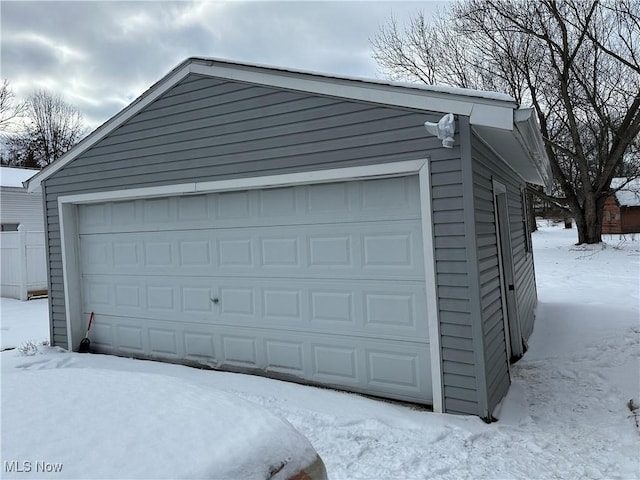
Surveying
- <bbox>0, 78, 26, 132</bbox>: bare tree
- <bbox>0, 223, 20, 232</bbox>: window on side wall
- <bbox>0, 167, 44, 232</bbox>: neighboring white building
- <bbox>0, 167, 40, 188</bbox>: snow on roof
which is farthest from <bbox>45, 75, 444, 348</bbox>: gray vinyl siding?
<bbox>0, 78, 26, 132</bbox>: bare tree

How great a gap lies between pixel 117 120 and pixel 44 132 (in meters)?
26.3

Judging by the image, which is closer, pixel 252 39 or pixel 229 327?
pixel 229 327

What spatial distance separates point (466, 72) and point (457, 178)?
1689 centimetres

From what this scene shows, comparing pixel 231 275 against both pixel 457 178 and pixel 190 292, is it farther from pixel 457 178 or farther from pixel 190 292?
pixel 457 178

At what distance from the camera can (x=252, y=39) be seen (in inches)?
312

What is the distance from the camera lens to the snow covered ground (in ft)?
4.75

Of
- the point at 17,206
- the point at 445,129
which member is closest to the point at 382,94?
the point at 445,129

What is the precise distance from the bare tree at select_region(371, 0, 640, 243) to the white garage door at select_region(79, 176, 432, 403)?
15300 millimetres

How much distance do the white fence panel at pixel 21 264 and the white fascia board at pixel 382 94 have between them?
8808 millimetres

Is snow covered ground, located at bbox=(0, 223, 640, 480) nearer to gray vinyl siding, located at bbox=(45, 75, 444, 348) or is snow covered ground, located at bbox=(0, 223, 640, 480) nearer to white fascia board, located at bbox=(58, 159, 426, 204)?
white fascia board, located at bbox=(58, 159, 426, 204)

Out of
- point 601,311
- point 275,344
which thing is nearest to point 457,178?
point 275,344

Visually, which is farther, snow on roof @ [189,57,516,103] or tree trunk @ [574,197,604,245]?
tree trunk @ [574,197,604,245]

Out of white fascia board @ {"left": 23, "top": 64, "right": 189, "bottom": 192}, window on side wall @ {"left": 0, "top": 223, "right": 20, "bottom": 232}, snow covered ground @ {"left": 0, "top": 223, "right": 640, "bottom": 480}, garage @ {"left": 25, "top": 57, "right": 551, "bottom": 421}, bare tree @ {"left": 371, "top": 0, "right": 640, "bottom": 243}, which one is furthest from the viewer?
bare tree @ {"left": 371, "top": 0, "right": 640, "bottom": 243}

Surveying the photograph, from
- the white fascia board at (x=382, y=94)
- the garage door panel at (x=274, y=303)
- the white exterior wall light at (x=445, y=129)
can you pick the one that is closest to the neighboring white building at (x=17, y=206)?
the garage door panel at (x=274, y=303)
